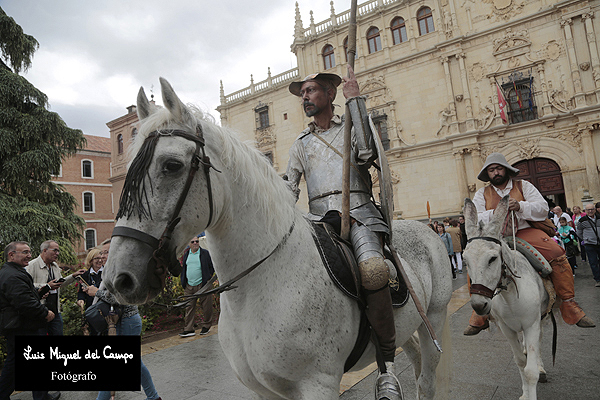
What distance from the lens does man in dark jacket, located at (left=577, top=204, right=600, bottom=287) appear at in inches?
330

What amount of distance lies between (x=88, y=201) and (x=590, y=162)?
124ft

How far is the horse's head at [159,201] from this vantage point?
1313 mm

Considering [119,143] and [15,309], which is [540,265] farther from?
[119,143]

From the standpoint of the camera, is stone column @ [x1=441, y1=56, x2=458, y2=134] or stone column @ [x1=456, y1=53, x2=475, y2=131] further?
stone column @ [x1=441, y1=56, x2=458, y2=134]

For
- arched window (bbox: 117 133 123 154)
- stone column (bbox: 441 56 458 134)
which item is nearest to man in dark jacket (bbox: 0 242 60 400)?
stone column (bbox: 441 56 458 134)

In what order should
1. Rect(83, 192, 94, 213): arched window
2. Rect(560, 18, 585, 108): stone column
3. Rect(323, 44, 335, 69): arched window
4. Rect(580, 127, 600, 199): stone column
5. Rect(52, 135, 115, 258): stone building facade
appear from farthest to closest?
Rect(83, 192, 94, 213): arched window
Rect(52, 135, 115, 258): stone building facade
Rect(323, 44, 335, 69): arched window
Rect(560, 18, 585, 108): stone column
Rect(580, 127, 600, 199): stone column

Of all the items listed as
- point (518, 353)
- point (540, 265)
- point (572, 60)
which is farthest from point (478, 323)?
point (572, 60)

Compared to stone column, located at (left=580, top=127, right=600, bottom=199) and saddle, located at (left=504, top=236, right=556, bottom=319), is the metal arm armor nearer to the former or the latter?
saddle, located at (left=504, top=236, right=556, bottom=319)

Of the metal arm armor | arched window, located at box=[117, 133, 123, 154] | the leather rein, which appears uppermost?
arched window, located at box=[117, 133, 123, 154]

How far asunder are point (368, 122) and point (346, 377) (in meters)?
3.26

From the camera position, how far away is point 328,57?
82.1 feet

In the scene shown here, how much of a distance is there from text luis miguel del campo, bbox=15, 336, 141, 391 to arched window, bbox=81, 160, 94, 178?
1353 inches

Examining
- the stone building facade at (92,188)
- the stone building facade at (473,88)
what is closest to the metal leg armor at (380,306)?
the stone building facade at (473,88)

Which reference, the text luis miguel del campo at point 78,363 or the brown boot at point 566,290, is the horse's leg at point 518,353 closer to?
the brown boot at point 566,290
